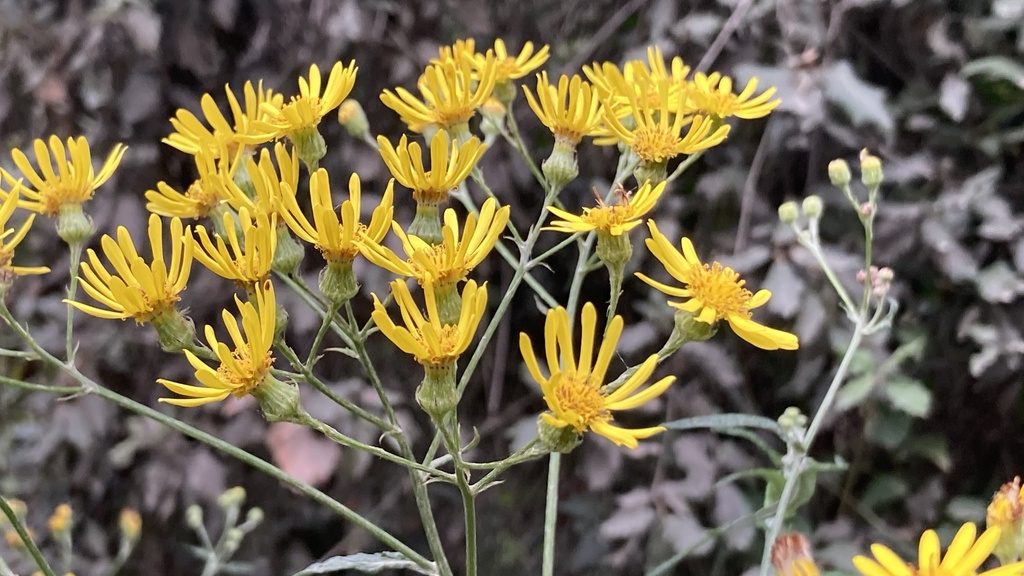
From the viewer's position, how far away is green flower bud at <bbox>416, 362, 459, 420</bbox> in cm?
45

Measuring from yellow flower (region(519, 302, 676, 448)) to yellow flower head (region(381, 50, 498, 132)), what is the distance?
0.25 metres

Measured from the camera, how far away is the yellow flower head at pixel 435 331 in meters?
0.43

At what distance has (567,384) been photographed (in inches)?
17.6

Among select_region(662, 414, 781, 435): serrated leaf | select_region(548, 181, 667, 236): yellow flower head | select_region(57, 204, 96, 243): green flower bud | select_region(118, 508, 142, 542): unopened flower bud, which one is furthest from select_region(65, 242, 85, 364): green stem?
select_region(118, 508, 142, 542): unopened flower bud

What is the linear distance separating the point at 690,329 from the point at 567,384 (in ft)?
0.35

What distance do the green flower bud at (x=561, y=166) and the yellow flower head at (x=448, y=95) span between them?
0.23ft

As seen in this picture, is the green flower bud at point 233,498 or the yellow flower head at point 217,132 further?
the green flower bud at point 233,498

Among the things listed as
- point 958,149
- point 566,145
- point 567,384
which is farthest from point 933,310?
point 567,384

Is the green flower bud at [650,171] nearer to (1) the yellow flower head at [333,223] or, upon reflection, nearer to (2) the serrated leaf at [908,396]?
(1) the yellow flower head at [333,223]

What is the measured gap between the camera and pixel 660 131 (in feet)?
1.93

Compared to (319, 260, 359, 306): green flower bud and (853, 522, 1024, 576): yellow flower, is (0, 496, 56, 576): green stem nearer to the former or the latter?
(319, 260, 359, 306): green flower bud

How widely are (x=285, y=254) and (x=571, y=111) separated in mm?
243

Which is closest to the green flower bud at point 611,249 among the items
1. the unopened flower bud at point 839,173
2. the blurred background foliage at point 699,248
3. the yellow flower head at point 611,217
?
the yellow flower head at point 611,217

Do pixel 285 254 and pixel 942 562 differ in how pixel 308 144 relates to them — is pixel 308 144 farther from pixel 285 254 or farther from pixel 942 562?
pixel 942 562
